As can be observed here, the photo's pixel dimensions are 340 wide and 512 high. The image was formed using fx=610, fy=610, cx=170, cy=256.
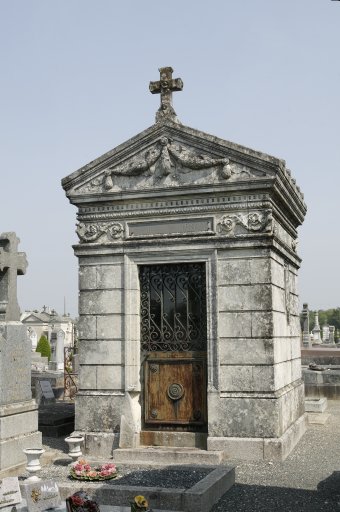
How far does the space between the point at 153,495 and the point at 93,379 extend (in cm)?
348

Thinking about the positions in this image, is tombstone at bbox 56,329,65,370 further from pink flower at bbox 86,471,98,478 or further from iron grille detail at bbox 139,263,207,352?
pink flower at bbox 86,471,98,478

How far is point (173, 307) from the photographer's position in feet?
31.0

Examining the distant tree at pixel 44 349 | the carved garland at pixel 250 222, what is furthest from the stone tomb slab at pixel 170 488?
the distant tree at pixel 44 349

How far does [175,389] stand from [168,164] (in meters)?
3.44

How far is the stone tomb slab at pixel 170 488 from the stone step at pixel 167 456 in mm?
979

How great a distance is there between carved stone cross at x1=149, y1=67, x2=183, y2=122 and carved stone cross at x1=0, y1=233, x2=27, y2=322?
306 cm

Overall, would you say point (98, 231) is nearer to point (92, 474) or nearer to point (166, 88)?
point (166, 88)

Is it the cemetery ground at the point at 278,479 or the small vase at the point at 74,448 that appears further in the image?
the small vase at the point at 74,448

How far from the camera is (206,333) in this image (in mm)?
9156

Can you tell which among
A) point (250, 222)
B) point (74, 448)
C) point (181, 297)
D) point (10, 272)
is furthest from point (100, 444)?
point (250, 222)

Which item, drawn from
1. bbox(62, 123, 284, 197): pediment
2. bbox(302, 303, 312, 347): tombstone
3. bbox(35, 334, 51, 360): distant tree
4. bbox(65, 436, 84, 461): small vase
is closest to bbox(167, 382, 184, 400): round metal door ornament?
bbox(65, 436, 84, 461): small vase

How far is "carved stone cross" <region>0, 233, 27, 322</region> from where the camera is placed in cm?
889

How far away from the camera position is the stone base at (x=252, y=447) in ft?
27.8

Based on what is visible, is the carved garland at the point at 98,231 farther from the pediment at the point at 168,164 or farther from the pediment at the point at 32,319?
the pediment at the point at 32,319
